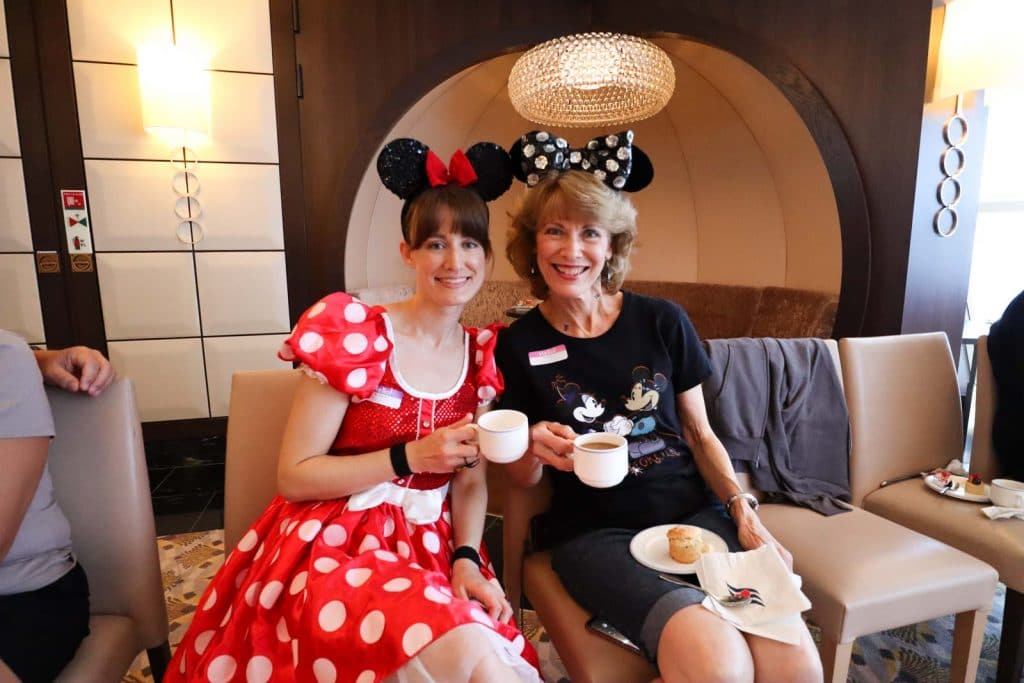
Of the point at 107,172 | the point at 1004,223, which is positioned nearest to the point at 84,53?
the point at 107,172

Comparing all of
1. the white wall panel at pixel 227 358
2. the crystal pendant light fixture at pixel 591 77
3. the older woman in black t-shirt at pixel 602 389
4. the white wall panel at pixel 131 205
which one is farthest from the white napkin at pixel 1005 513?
the white wall panel at pixel 131 205

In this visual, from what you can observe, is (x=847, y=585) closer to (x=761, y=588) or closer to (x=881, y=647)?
(x=761, y=588)

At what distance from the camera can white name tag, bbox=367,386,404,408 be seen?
1201 millimetres

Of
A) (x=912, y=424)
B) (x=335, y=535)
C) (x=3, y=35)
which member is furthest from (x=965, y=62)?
(x=3, y=35)

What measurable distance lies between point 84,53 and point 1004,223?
5.73 metres

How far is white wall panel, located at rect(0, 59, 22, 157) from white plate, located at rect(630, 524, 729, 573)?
3.37 meters

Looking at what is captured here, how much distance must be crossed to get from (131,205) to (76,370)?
2.23m

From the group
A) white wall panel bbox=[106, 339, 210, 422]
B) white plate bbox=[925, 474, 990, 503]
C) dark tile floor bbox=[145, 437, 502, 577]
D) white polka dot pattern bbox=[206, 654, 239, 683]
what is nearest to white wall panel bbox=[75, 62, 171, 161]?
white wall panel bbox=[106, 339, 210, 422]

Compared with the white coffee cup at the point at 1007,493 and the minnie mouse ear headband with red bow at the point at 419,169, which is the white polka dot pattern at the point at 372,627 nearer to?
the minnie mouse ear headband with red bow at the point at 419,169

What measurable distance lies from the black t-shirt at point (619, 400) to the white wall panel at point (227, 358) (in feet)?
7.22

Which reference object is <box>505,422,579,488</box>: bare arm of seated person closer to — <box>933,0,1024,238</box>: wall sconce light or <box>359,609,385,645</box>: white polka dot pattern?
<box>359,609,385,645</box>: white polka dot pattern

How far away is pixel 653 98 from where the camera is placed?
3.45 metres

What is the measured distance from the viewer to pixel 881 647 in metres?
1.79

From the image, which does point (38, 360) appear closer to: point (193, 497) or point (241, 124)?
point (193, 497)
